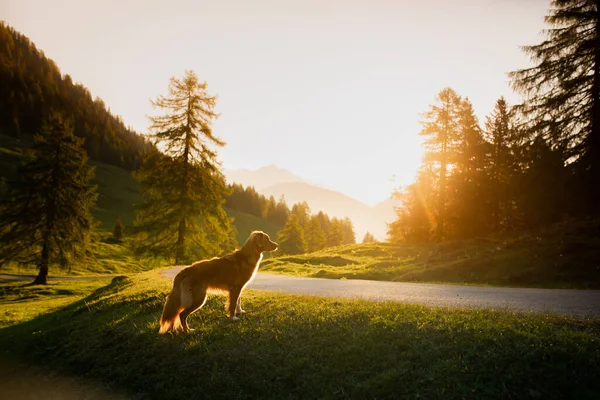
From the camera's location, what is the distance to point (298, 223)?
72250 millimetres

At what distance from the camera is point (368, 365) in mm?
6574

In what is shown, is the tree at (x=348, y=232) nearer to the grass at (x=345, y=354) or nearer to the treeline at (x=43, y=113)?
the treeline at (x=43, y=113)

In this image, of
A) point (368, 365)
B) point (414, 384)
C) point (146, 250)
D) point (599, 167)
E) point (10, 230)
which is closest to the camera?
point (414, 384)

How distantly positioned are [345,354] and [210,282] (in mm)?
3871

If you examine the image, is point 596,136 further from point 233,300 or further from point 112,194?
point 112,194

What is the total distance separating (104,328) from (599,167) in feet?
79.2

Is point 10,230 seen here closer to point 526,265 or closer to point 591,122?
point 526,265

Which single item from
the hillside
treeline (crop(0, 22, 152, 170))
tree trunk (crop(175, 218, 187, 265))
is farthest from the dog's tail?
treeline (crop(0, 22, 152, 170))

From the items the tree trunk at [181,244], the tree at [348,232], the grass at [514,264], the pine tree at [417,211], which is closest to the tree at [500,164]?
the pine tree at [417,211]

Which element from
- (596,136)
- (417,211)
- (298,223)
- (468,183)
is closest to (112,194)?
(298,223)

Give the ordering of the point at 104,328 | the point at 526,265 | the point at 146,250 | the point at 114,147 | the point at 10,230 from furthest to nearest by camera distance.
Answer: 1. the point at 114,147
2. the point at 10,230
3. the point at 146,250
4. the point at 526,265
5. the point at 104,328

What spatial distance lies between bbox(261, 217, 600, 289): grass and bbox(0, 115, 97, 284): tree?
24.0 m

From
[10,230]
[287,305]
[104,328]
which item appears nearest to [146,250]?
[10,230]

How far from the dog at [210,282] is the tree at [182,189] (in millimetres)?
20539
